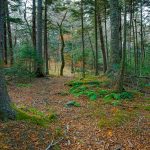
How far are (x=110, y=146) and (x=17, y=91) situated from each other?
7.82m

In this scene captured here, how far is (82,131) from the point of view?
701cm

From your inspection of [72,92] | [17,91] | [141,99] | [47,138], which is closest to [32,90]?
[17,91]

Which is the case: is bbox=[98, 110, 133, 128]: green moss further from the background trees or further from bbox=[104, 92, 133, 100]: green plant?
the background trees

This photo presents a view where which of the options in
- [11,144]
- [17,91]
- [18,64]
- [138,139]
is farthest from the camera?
[18,64]

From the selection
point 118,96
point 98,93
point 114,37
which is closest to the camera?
point 118,96

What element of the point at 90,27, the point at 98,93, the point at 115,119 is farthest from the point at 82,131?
the point at 90,27

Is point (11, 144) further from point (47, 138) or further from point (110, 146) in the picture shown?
point (110, 146)

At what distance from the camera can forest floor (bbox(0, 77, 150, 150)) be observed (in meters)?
5.74

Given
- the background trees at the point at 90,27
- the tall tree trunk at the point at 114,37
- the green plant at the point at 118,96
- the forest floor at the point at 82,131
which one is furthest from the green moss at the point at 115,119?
the tall tree trunk at the point at 114,37

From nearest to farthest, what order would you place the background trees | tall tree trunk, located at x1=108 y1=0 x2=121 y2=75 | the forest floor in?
the forest floor
tall tree trunk, located at x1=108 y1=0 x2=121 y2=75
the background trees

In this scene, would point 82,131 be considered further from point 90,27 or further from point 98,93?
point 90,27

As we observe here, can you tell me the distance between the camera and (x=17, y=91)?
1312 cm

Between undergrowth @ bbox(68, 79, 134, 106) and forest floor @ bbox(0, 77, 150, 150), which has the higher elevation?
undergrowth @ bbox(68, 79, 134, 106)

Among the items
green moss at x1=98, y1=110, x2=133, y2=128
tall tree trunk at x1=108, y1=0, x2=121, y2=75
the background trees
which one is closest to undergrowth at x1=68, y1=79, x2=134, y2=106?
the background trees
